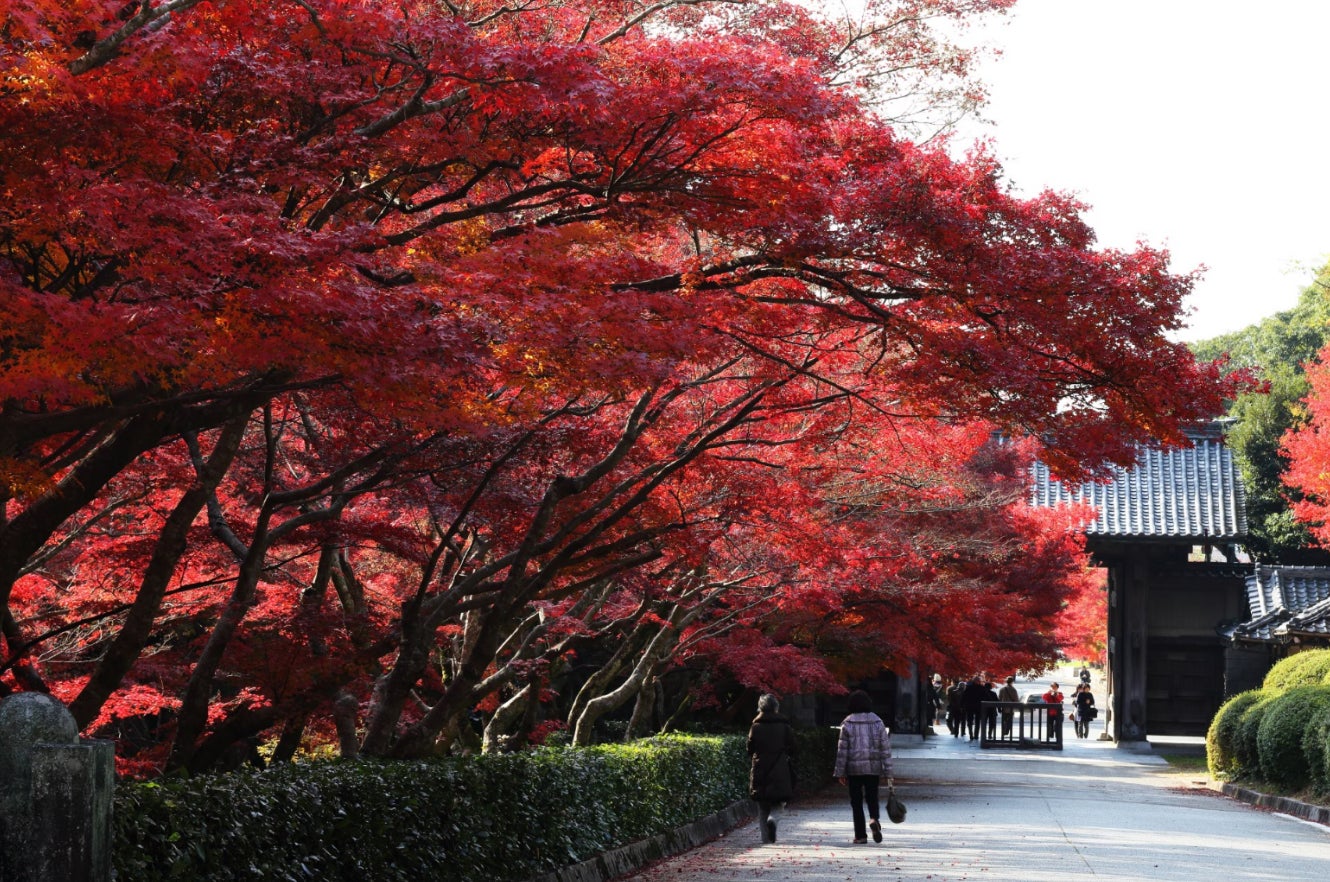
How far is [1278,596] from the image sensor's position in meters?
32.0

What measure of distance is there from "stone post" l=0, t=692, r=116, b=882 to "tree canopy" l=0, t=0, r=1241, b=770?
2.65 meters

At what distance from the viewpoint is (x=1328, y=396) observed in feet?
107

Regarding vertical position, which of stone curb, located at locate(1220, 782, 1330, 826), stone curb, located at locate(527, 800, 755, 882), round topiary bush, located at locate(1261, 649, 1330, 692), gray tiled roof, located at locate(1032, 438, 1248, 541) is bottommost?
stone curb, located at locate(527, 800, 755, 882)

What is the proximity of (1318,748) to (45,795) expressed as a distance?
1859cm

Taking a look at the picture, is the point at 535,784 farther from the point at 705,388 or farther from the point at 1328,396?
the point at 1328,396

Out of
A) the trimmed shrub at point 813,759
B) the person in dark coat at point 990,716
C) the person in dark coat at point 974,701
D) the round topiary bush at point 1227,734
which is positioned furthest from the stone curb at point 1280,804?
the person in dark coat at point 974,701

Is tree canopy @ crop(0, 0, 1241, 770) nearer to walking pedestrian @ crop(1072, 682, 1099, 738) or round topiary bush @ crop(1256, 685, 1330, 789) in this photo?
round topiary bush @ crop(1256, 685, 1330, 789)

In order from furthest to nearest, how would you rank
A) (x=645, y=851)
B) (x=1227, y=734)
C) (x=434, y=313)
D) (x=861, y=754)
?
(x=1227, y=734) → (x=861, y=754) → (x=645, y=851) → (x=434, y=313)

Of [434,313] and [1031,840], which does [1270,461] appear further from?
[434,313]

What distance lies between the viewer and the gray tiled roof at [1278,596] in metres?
30.1

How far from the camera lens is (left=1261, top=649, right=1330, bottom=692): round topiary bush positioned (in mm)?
22906

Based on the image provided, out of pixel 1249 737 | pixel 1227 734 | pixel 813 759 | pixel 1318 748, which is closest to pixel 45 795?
pixel 1318 748

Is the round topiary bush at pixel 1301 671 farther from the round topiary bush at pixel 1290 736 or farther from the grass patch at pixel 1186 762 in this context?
the grass patch at pixel 1186 762

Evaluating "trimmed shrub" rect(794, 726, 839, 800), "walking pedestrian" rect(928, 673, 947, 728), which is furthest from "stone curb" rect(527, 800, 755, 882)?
"walking pedestrian" rect(928, 673, 947, 728)
